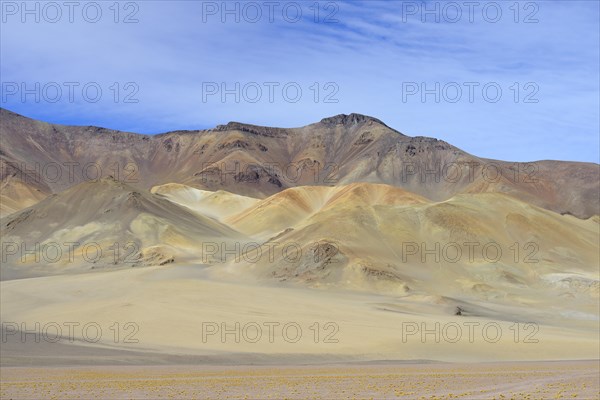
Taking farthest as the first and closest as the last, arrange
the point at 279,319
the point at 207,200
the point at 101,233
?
the point at 207,200 < the point at 101,233 < the point at 279,319

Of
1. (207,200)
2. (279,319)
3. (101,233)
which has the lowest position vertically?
(279,319)

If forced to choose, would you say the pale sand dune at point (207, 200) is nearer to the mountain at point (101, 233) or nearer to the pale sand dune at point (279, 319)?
the mountain at point (101, 233)

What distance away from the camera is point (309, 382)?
25.3 metres

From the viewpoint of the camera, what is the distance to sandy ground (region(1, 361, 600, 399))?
21.7 metres

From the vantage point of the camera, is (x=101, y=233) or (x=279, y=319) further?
(x=101, y=233)

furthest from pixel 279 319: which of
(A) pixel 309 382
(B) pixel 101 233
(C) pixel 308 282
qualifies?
(B) pixel 101 233

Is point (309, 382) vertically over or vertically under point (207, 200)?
A: under

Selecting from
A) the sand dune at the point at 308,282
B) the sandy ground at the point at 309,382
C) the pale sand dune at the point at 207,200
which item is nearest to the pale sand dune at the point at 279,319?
the sand dune at the point at 308,282

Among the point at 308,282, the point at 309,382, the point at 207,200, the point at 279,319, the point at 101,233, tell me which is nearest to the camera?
the point at 309,382

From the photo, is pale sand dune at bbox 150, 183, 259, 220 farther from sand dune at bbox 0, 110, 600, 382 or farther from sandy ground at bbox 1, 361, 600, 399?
sandy ground at bbox 1, 361, 600, 399

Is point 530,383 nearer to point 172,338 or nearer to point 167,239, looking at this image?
point 172,338

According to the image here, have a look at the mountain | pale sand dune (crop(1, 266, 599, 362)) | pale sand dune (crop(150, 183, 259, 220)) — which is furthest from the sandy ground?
pale sand dune (crop(150, 183, 259, 220))

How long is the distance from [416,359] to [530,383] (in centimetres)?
1196

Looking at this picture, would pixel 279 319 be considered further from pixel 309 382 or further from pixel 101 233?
pixel 101 233
